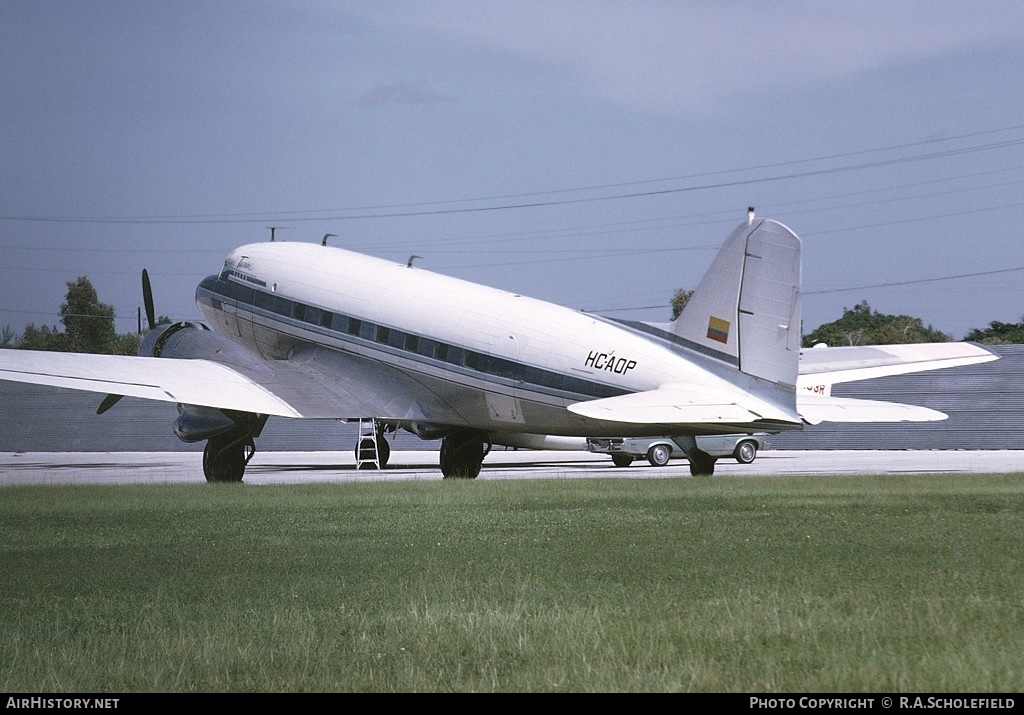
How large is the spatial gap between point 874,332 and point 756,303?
104 m

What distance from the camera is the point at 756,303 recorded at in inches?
985

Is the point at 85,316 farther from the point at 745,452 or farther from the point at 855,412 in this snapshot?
the point at 855,412

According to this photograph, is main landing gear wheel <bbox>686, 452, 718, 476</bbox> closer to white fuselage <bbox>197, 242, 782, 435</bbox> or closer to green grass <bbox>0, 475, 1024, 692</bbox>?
white fuselage <bbox>197, 242, 782, 435</bbox>

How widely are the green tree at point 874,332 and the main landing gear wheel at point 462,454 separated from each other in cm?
8368

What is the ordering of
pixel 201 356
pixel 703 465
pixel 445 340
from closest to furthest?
1. pixel 445 340
2. pixel 201 356
3. pixel 703 465

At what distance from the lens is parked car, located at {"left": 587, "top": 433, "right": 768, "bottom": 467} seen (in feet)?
143

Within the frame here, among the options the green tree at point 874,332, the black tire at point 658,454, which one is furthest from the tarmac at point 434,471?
the green tree at point 874,332

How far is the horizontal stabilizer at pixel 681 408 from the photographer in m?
23.9

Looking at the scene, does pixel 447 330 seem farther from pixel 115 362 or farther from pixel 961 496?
pixel 961 496

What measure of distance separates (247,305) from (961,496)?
19593 mm

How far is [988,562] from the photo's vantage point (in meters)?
13.0

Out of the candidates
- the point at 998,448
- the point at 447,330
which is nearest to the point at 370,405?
the point at 447,330

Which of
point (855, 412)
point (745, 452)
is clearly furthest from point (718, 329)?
point (745, 452)

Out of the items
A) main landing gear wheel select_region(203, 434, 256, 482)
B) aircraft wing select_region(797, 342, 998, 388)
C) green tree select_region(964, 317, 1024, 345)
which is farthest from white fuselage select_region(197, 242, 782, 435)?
green tree select_region(964, 317, 1024, 345)
